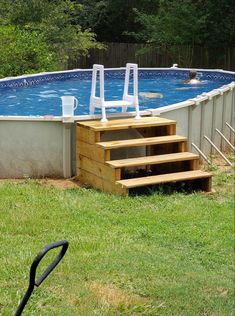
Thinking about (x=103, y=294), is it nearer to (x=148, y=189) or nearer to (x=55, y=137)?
(x=148, y=189)

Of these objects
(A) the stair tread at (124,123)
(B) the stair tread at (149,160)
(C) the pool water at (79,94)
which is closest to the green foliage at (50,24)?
(C) the pool water at (79,94)

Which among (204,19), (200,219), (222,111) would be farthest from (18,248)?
(204,19)

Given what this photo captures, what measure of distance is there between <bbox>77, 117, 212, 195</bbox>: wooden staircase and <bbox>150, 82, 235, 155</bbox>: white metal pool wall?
542 millimetres

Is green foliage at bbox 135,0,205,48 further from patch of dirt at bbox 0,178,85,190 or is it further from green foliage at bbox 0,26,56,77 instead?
patch of dirt at bbox 0,178,85,190

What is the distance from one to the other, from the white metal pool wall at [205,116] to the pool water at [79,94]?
1347mm

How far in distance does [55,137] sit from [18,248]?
9.77 feet

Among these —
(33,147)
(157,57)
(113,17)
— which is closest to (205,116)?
(33,147)

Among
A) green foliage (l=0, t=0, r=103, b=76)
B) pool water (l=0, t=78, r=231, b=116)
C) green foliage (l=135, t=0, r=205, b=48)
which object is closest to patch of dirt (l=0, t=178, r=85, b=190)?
pool water (l=0, t=78, r=231, b=116)

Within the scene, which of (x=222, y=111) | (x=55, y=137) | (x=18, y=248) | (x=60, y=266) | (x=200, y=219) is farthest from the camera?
(x=222, y=111)

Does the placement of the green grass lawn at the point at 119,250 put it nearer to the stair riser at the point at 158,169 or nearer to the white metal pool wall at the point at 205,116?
the stair riser at the point at 158,169

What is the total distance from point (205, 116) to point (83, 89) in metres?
4.66

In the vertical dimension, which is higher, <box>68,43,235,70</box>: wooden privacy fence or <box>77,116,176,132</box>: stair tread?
<box>68,43,235,70</box>: wooden privacy fence

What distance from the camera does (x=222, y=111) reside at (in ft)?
32.6

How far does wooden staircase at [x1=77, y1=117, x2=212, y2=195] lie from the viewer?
657 centimetres
